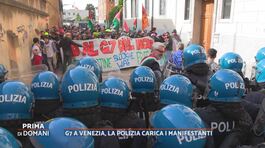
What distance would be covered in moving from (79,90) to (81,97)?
6 centimetres

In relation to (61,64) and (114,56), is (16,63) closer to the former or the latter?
(61,64)

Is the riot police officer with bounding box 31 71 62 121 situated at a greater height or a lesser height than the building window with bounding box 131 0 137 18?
lesser

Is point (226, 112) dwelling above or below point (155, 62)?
below

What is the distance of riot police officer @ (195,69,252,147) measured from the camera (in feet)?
8.37

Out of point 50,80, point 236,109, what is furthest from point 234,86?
point 50,80

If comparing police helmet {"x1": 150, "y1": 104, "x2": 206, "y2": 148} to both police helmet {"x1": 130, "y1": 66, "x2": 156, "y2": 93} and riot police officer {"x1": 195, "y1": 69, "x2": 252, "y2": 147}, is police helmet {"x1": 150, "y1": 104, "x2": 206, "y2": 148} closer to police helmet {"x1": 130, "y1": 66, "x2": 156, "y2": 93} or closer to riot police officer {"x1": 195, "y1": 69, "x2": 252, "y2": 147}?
riot police officer {"x1": 195, "y1": 69, "x2": 252, "y2": 147}

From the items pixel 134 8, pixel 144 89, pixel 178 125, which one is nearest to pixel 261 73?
pixel 144 89

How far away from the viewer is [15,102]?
2604 millimetres

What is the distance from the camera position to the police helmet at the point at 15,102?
2.56 meters

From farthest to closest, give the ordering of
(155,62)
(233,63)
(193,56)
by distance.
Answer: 1. (155,62)
2. (233,63)
3. (193,56)

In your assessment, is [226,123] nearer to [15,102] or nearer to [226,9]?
[15,102]

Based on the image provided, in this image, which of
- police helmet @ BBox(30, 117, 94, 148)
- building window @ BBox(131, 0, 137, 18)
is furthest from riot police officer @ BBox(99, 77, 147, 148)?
building window @ BBox(131, 0, 137, 18)

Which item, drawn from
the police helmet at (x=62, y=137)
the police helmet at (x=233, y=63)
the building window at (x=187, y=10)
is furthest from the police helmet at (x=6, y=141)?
the building window at (x=187, y=10)

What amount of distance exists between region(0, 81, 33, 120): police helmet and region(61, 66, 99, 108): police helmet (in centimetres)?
35
